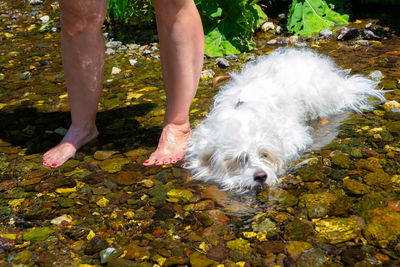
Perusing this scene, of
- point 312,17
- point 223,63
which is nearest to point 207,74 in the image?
point 223,63

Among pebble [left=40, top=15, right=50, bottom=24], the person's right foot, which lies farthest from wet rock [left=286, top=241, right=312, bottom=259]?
pebble [left=40, top=15, right=50, bottom=24]

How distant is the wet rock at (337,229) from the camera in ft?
7.23

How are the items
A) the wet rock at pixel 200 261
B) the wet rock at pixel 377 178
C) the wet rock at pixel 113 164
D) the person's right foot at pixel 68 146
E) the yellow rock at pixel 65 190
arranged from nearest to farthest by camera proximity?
the wet rock at pixel 200 261
the wet rock at pixel 377 178
the yellow rock at pixel 65 190
the wet rock at pixel 113 164
the person's right foot at pixel 68 146

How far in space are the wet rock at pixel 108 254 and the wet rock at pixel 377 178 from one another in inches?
60.6

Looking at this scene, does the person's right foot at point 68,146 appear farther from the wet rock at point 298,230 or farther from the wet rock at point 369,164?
the wet rock at point 369,164

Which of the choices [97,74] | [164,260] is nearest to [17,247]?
[164,260]

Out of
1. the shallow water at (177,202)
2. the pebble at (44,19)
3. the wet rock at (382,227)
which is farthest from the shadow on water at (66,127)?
the pebble at (44,19)

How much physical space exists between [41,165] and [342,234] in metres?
2.16

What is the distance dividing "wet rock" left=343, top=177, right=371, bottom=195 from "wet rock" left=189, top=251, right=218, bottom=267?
0.99 metres

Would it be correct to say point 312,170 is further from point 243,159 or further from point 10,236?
point 10,236

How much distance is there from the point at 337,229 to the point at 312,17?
4.20 m

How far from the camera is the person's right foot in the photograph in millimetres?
3238

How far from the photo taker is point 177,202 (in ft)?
8.84

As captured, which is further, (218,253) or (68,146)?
(68,146)
